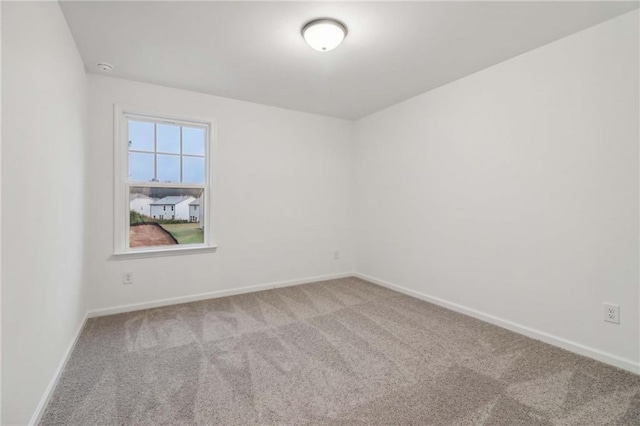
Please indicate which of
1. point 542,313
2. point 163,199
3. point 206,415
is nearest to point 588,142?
point 542,313

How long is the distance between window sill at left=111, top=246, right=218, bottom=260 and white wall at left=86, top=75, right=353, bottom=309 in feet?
0.16

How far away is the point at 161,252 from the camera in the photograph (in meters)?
3.26

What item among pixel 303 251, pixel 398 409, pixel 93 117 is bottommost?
pixel 398 409

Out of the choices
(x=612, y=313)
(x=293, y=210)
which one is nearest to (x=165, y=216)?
(x=293, y=210)

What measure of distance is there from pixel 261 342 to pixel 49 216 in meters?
1.66

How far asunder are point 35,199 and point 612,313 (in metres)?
3.63

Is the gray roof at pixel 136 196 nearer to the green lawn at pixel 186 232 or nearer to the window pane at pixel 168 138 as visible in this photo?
the green lawn at pixel 186 232

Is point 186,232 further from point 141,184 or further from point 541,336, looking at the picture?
point 541,336

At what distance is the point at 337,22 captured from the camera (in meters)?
2.09

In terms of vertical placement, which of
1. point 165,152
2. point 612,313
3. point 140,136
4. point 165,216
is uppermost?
point 140,136

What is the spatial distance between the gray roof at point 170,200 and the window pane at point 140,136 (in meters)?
0.57

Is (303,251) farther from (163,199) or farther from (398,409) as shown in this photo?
(398,409)

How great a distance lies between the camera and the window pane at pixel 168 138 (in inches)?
131

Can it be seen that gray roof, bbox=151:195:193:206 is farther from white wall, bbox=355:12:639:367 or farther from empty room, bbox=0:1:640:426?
white wall, bbox=355:12:639:367
